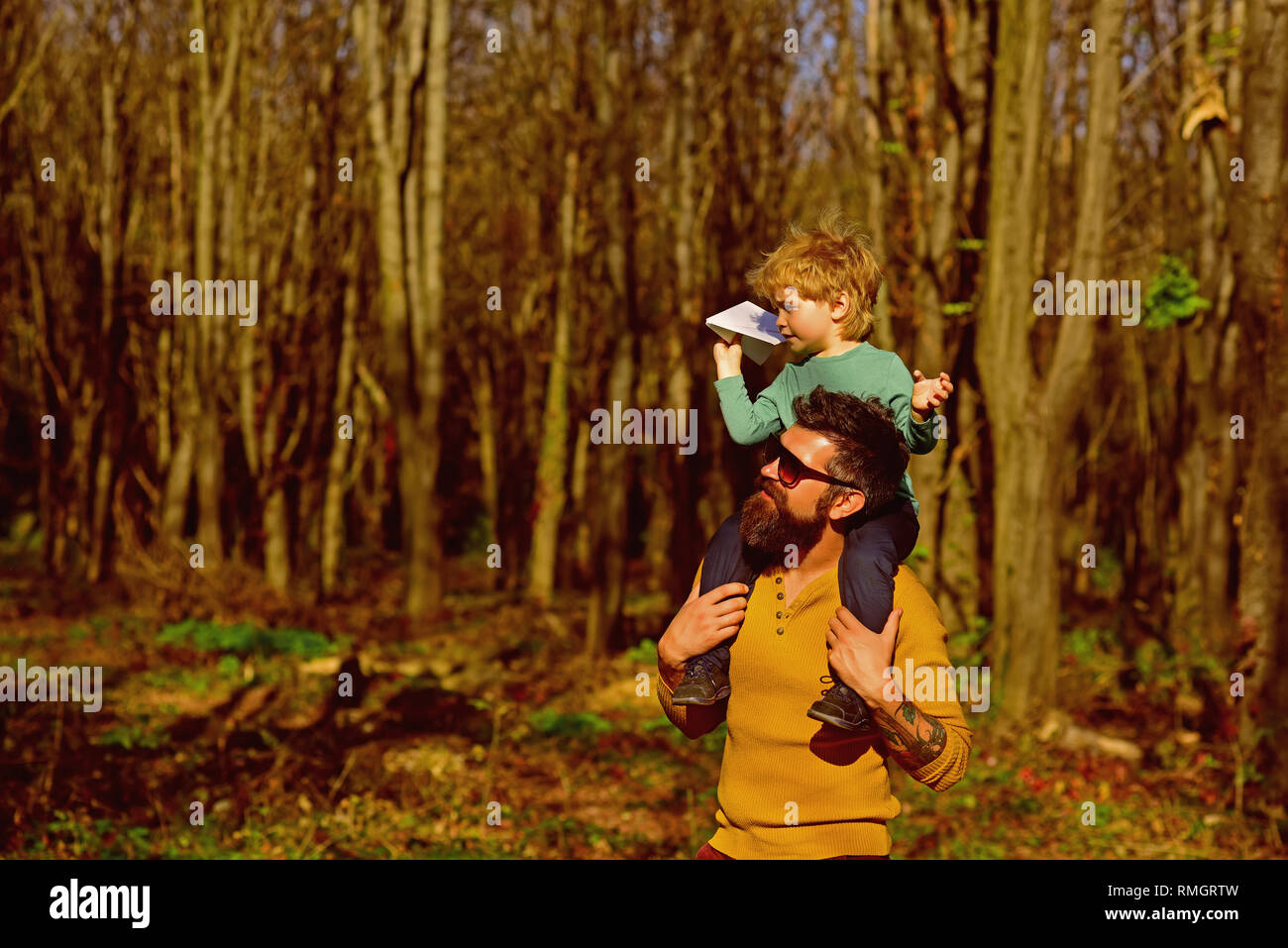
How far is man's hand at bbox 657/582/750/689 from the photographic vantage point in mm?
2213

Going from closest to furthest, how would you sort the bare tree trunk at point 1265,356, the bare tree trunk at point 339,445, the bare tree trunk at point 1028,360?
the bare tree trunk at point 1265,356 < the bare tree trunk at point 1028,360 < the bare tree trunk at point 339,445

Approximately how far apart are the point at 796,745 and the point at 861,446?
1.94ft

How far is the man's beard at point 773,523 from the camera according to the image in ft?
7.35

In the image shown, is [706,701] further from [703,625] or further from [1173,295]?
[1173,295]

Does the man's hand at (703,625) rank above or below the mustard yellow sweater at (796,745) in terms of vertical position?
above

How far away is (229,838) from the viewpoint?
7.75 meters

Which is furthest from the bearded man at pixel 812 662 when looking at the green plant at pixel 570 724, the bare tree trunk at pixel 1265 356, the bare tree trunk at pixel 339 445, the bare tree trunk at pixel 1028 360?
the bare tree trunk at pixel 339 445

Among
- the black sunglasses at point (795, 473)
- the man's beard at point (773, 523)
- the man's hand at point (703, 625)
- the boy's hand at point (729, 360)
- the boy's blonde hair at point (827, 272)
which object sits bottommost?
the man's hand at point (703, 625)

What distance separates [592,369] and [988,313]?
11.1 metres

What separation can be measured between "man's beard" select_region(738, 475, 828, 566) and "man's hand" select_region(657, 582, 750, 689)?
0.29 ft

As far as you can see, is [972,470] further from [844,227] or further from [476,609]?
[844,227]

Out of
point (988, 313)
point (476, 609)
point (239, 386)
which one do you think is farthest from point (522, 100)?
point (988, 313)

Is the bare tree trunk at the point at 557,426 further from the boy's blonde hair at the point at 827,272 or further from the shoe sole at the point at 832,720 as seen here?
the shoe sole at the point at 832,720

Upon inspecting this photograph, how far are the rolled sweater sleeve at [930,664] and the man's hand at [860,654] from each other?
3.2 inches
